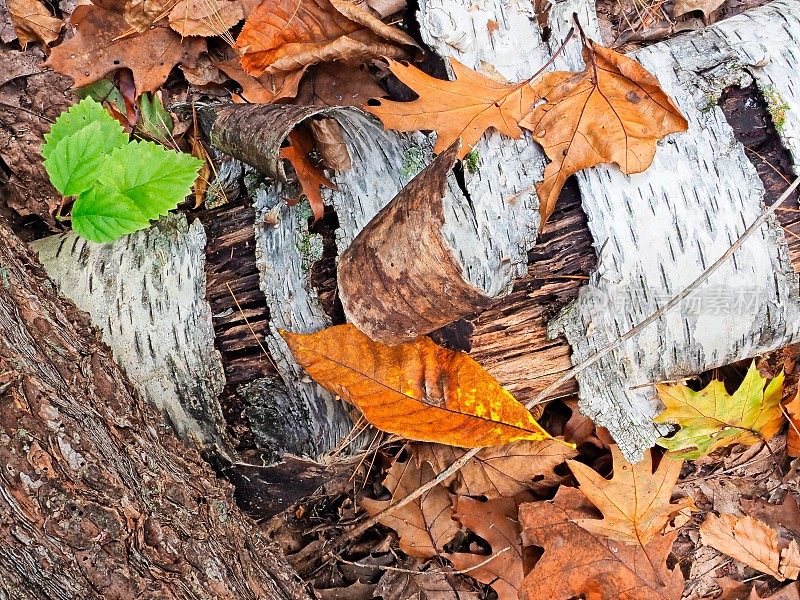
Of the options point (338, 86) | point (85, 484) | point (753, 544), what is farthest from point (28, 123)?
point (753, 544)

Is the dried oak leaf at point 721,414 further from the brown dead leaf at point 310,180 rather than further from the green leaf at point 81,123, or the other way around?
the green leaf at point 81,123

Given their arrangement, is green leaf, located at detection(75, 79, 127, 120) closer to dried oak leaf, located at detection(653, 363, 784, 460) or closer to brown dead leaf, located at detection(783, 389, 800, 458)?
dried oak leaf, located at detection(653, 363, 784, 460)

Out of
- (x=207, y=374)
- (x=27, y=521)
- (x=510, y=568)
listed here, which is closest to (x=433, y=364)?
(x=207, y=374)

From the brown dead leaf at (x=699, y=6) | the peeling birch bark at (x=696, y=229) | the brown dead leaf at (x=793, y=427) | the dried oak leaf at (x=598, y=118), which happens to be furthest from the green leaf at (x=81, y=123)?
the brown dead leaf at (x=793, y=427)

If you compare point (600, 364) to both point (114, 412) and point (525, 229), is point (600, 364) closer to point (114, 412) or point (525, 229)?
point (525, 229)

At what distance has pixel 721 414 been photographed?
230cm

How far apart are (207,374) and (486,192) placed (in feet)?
3.07

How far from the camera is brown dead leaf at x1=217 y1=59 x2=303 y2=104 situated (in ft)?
7.25

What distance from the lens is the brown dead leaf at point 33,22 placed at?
2.29m

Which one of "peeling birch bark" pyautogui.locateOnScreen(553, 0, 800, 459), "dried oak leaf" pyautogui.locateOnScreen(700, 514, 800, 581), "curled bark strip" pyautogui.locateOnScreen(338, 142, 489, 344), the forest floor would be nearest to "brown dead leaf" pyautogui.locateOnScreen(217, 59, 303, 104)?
the forest floor

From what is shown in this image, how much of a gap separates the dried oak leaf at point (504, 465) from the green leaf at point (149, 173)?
53.4 inches

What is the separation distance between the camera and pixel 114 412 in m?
1.59

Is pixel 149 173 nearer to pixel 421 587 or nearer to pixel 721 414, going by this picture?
pixel 421 587

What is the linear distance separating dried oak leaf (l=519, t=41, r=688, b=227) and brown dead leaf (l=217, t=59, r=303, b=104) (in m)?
0.89
